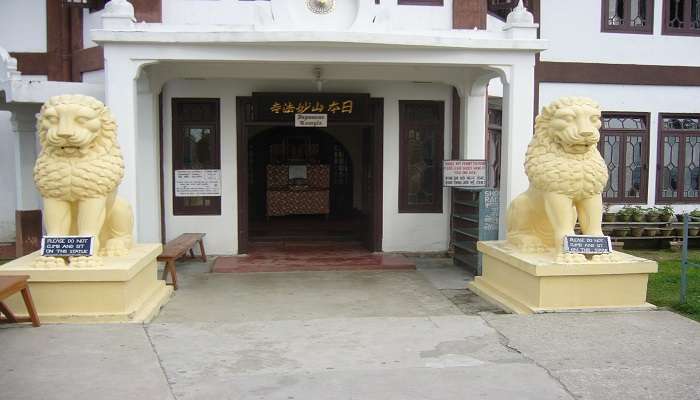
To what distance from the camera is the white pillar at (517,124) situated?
8.02 m

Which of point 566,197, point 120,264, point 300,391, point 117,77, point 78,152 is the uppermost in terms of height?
point 117,77

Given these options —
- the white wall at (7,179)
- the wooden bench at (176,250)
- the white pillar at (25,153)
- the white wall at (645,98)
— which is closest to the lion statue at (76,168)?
the wooden bench at (176,250)

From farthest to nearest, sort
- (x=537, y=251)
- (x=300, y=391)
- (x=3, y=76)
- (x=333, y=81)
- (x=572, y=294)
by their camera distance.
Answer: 1. (x=333, y=81)
2. (x=3, y=76)
3. (x=537, y=251)
4. (x=572, y=294)
5. (x=300, y=391)

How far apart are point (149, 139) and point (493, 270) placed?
5332 mm

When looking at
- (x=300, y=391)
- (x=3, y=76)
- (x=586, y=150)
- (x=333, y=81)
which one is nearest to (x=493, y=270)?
(x=586, y=150)

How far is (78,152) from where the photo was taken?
237 inches

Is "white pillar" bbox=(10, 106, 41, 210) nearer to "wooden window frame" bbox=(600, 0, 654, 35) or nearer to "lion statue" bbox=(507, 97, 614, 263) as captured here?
"lion statue" bbox=(507, 97, 614, 263)

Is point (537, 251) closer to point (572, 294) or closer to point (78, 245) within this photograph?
point (572, 294)

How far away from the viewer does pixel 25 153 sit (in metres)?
9.74

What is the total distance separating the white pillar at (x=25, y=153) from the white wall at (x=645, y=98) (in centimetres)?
828

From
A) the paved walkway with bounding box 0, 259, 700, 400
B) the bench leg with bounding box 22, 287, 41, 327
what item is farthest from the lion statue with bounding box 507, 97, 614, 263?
the bench leg with bounding box 22, 287, 41, 327

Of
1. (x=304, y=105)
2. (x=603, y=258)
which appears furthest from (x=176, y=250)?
(x=603, y=258)

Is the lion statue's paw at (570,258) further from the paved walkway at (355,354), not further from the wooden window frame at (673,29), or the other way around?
the wooden window frame at (673,29)

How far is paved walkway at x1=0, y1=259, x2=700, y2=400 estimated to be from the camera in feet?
14.1
